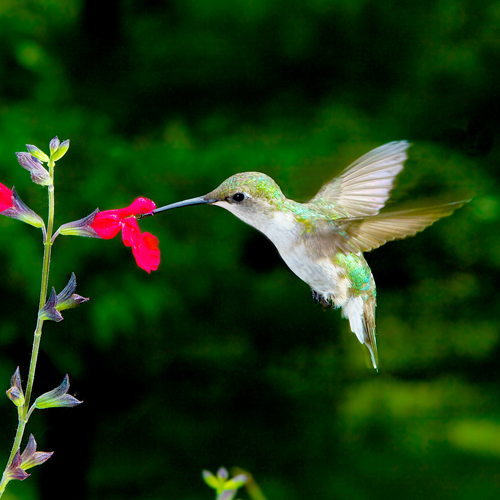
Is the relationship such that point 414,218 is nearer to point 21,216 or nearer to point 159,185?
point 21,216

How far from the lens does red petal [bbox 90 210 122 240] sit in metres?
0.99

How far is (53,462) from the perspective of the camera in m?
2.92

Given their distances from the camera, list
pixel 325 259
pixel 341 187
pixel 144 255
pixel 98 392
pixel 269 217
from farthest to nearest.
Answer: pixel 98 392, pixel 341 187, pixel 325 259, pixel 269 217, pixel 144 255

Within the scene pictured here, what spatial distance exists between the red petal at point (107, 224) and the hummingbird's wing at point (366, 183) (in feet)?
2.02

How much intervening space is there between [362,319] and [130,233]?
1.96 feet

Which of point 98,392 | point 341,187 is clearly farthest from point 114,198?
point 341,187

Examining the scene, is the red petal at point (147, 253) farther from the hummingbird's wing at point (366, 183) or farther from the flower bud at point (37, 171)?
the hummingbird's wing at point (366, 183)

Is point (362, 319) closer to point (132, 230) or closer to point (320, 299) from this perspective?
point (320, 299)

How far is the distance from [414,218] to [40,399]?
72 centimetres

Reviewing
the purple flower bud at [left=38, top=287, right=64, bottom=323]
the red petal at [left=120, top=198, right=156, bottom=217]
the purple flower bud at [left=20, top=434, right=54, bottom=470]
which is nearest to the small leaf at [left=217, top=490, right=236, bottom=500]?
the purple flower bud at [left=20, top=434, right=54, bottom=470]

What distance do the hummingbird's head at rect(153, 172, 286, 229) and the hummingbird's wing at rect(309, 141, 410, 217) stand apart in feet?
1.06

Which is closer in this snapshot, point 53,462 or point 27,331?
point 27,331

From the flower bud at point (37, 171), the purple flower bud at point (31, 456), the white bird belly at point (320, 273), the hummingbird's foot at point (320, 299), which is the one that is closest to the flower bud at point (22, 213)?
the flower bud at point (37, 171)

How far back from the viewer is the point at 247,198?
112 centimetres
